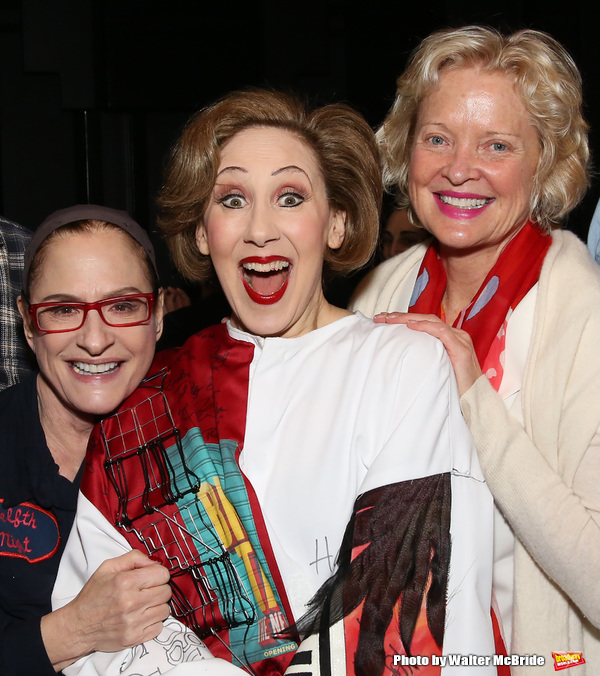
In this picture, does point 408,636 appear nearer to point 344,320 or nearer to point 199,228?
point 344,320

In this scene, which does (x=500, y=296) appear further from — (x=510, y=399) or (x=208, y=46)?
(x=208, y=46)

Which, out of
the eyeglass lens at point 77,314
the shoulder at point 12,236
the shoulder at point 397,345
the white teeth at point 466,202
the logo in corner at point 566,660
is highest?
the white teeth at point 466,202

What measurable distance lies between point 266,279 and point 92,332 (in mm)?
417

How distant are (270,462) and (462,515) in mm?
415

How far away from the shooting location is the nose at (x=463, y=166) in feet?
6.57

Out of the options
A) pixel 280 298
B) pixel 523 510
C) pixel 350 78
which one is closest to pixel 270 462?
pixel 280 298

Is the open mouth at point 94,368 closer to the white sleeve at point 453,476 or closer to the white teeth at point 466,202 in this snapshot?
the white sleeve at point 453,476

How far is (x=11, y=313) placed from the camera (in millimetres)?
2424

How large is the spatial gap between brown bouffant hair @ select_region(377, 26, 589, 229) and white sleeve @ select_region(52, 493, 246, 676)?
1.34m

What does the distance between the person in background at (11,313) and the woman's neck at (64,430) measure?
430 mm

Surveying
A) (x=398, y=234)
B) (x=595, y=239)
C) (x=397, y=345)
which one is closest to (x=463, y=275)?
(x=595, y=239)

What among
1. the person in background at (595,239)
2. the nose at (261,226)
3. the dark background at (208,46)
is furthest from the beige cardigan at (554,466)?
the dark background at (208,46)

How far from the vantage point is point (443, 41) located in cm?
208

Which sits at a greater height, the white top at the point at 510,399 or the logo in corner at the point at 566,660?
the white top at the point at 510,399
